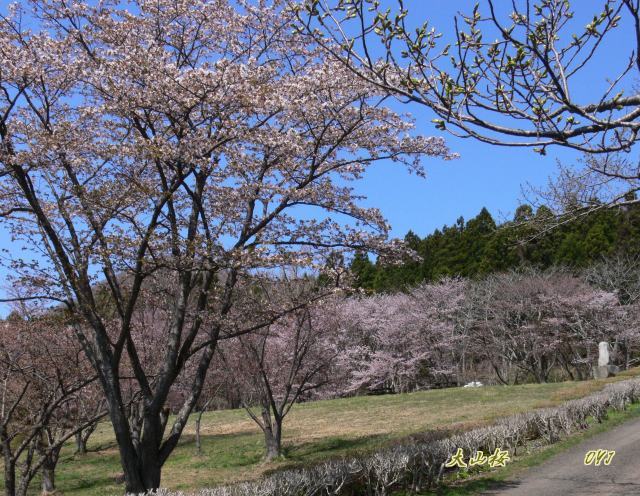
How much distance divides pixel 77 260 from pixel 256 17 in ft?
15.1

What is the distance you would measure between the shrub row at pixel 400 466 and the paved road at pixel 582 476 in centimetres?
94

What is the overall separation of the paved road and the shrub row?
3.09ft

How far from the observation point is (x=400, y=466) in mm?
8344

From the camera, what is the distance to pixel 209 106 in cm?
811

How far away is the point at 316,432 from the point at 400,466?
13914 mm

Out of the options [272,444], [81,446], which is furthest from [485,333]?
[81,446]

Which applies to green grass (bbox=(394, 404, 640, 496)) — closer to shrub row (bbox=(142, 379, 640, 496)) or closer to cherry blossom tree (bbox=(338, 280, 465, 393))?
shrub row (bbox=(142, 379, 640, 496))

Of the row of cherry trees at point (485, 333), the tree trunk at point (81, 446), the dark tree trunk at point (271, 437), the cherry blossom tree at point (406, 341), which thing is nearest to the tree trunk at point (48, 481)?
the dark tree trunk at point (271, 437)

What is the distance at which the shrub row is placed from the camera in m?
7.26

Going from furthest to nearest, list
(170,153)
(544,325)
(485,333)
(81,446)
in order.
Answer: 1. (485,333)
2. (544,325)
3. (81,446)
4. (170,153)

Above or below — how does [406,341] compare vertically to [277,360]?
above

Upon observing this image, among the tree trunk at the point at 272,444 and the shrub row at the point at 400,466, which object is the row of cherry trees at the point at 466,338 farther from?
the shrub row at the point at 400,466

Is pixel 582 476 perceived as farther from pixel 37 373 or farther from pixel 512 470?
pixel 37 373

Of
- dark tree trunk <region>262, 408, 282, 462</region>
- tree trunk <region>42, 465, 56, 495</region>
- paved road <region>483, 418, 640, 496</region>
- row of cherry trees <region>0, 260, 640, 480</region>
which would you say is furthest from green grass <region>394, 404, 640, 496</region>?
tree trunk <region>42, 465, 56, 495</region>
